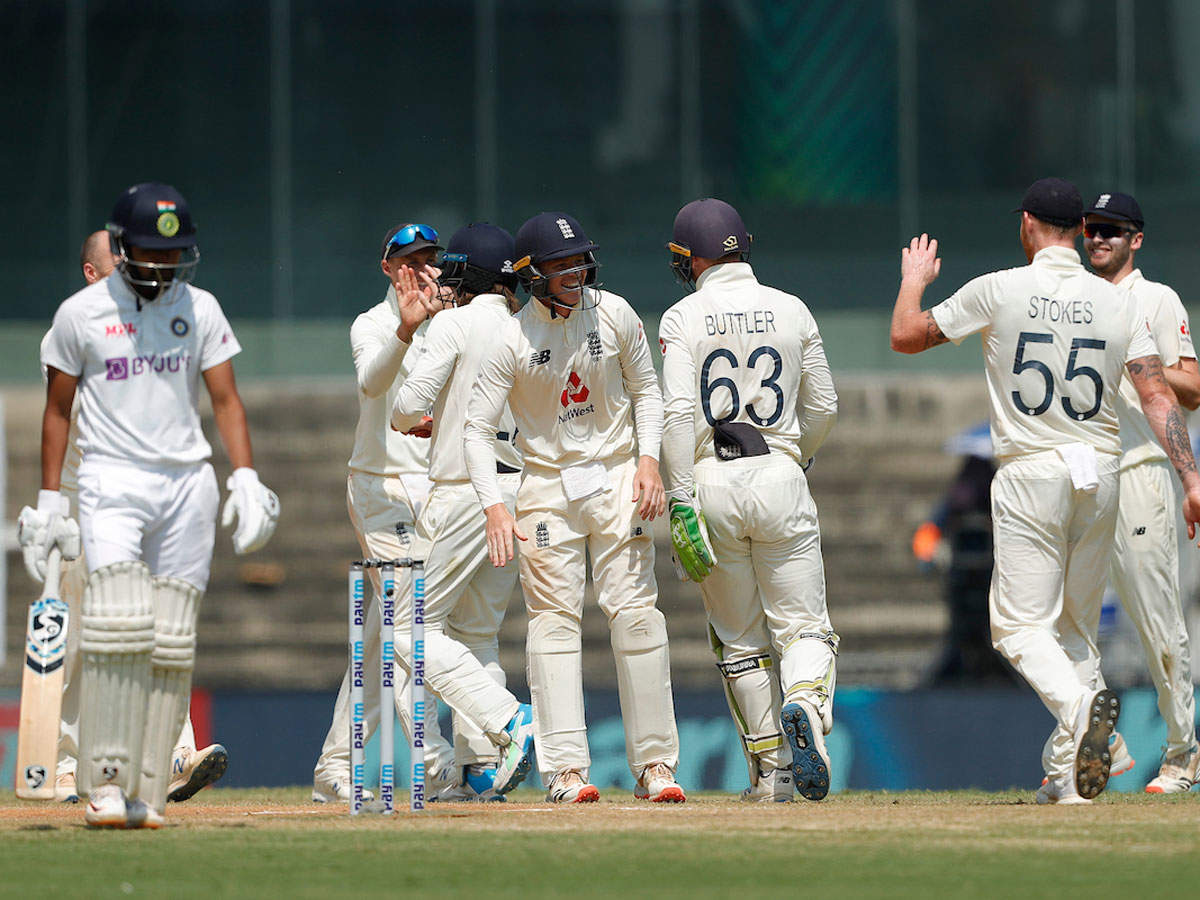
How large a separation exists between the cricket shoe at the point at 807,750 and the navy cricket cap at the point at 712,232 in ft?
5.85

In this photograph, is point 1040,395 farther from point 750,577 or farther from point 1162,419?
point 750,577

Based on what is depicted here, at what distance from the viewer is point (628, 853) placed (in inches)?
225

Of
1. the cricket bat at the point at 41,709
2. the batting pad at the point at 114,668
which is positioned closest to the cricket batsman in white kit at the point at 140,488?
the batting pad at the point at 114,668

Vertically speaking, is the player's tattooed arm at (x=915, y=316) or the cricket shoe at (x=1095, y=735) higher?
the player's tattooed arm at (x=915, y=316)

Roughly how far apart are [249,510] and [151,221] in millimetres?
972

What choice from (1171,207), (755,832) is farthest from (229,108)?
(755,832)

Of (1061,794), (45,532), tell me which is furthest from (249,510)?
(1061,794)

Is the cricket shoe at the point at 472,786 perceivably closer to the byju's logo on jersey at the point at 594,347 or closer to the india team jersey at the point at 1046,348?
the byju's logo on jersey at the point at 594,347

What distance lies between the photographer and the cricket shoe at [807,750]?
714 cm

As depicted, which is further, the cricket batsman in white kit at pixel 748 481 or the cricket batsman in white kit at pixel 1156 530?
the cricket batsman in white kit at pixel 1156 530

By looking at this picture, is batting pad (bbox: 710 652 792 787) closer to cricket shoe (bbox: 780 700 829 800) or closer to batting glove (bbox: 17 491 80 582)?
cricket shoe (bbox: 780 700 829 800)

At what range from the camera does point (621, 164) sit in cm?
1512

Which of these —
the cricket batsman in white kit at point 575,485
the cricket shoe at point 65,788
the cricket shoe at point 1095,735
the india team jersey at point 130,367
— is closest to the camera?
the india team jersey at point 130,367

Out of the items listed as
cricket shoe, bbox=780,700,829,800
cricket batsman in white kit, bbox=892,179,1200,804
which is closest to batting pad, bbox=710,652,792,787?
cricket shoe, bbox=780,700,829,800
